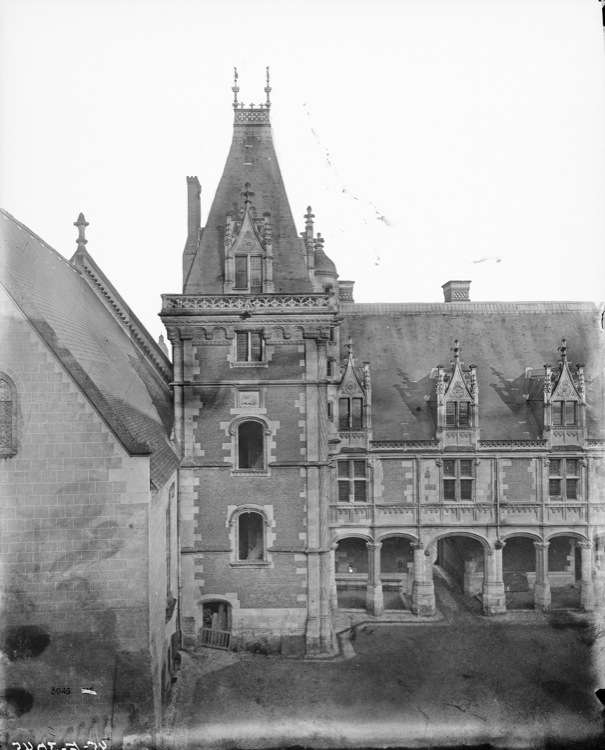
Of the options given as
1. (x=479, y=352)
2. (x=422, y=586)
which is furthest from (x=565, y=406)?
(x=422, y=586)

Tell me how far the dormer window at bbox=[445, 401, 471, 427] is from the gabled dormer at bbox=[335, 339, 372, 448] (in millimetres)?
3698

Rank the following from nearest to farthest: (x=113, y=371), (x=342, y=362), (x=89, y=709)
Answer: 1. (x=89, y=709)
2. (x=113, y=371)
3. (x=342, y=362)

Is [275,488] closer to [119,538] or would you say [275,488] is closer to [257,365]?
[257,365]

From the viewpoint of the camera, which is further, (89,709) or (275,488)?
(275,488)

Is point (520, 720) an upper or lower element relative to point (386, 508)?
lower

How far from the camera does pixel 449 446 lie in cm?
2586

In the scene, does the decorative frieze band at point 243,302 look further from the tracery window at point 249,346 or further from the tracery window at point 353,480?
the tracery window at point 353,480

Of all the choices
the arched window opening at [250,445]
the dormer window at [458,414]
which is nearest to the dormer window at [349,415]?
the dormer window at [458,414]

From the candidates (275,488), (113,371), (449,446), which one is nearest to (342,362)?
(449,446)

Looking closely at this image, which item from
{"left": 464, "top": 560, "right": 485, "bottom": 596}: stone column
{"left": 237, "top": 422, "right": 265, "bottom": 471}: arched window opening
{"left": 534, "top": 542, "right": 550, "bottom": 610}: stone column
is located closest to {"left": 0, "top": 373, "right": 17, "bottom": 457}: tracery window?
{"left": 237, "top": 422, "right": 265, "bottom": 471}: arched window opening

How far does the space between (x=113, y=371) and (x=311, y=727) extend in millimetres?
12281

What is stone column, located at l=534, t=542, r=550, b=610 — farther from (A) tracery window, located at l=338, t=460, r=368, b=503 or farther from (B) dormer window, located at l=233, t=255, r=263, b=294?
(B) dormer window, located at l=233, t=255, r=263, b=294

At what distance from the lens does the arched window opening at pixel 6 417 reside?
13109mm

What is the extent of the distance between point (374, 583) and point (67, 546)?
15.6 meters
